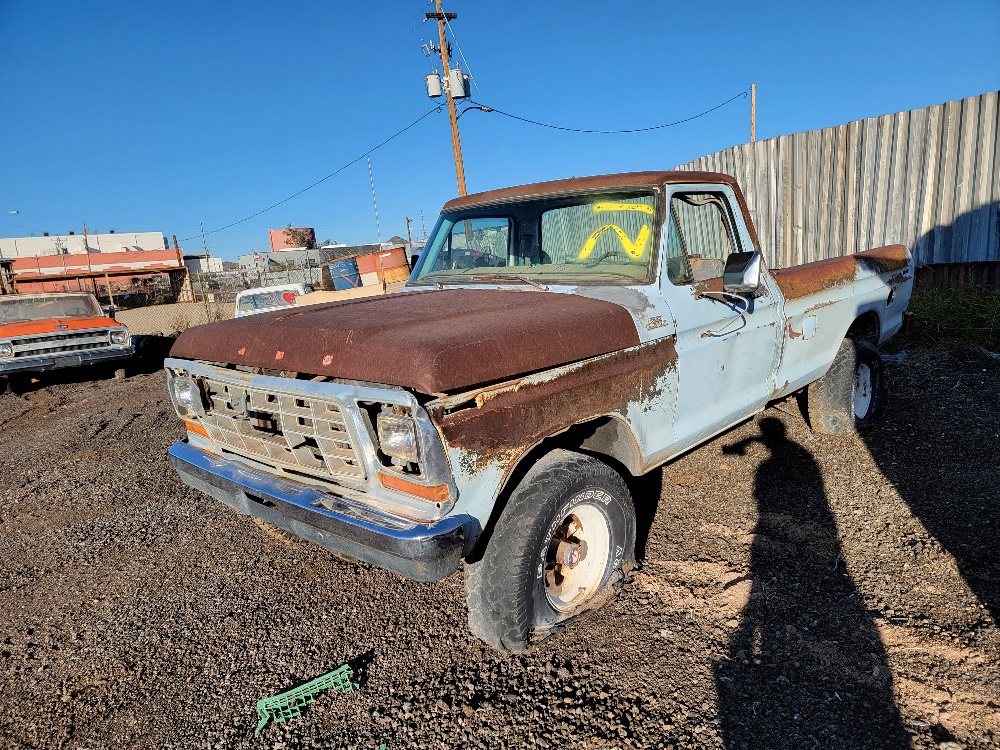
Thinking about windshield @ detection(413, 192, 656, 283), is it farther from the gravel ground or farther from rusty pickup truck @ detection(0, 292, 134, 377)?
rusty pickup truck @ detection(0, 292, 134, 377)

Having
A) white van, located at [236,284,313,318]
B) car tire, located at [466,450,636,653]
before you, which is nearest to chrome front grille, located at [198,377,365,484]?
car tire, located at [466,450,636,653]

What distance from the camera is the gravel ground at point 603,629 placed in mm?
2193

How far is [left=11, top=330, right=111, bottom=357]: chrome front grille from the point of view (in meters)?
8.95

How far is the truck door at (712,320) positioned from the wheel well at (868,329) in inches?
62.6

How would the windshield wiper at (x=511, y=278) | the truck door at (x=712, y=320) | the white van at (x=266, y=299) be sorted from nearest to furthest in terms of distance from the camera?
the truck door at (x=712, y=320) < the windshield wiper at (x=511, y=278) < the white van at (x=266, y=299)

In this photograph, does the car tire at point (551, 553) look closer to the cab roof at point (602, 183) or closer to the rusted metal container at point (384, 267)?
the cab roof at point (602, 183)

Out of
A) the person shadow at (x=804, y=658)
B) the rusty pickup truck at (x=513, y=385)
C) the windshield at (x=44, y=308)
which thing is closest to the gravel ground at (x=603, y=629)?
the person shadow at (x=804, y=658)

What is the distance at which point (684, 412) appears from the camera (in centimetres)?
302

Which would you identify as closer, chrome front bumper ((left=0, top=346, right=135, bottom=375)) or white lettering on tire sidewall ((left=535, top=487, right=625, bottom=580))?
white lettering on tire sidewall ((left=535, top=487, right=625, bottom=580))

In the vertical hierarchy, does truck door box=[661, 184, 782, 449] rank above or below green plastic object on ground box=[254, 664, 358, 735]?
above

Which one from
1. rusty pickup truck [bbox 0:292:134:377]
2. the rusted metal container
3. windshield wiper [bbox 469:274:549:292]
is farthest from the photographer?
the rusted metal container

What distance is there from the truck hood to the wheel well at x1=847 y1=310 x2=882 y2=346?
34.2 feet

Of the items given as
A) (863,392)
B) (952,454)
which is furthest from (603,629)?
Answer: (863,392)

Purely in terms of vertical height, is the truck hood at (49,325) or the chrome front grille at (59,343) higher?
the truck hood at (49,325)
